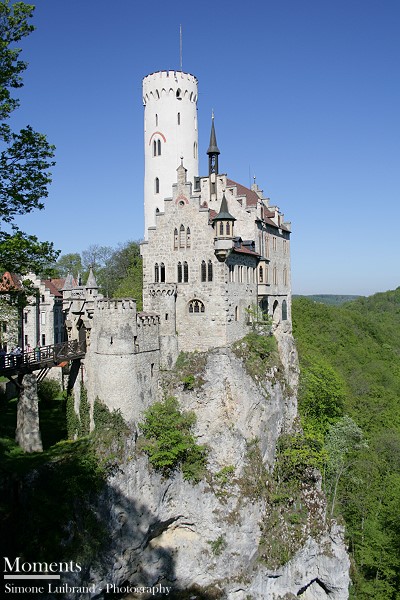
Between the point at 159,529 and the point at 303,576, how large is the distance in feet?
35.3

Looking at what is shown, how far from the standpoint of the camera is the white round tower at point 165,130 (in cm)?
4134

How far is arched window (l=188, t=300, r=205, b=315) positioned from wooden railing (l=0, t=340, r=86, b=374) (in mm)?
7820

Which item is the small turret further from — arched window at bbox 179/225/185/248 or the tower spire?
the tower spire

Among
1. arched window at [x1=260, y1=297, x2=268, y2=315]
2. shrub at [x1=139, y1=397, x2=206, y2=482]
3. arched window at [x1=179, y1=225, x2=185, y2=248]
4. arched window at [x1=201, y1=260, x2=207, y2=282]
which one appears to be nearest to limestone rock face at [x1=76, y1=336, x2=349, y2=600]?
shrub at [x1=139, y1=397, x2=206, y2=482]

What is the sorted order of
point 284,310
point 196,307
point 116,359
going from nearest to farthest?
point 116,359 < point 196,307 < point 284,310

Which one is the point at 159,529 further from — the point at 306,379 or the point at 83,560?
the point at 306,379

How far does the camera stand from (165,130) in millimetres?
41469

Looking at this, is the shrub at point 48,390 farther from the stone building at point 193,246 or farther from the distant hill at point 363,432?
the distant hill at point 363,432

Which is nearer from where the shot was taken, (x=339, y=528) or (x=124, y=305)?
(x=124, y=305)

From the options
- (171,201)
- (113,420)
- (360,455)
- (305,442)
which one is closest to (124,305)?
(113,420)

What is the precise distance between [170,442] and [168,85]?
27393 millimetres

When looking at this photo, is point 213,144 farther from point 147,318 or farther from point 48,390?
point 48,390

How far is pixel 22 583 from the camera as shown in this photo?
2338cm

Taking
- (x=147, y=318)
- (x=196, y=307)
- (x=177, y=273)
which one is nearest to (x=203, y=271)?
(x=177, y=273)
